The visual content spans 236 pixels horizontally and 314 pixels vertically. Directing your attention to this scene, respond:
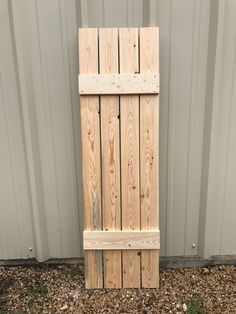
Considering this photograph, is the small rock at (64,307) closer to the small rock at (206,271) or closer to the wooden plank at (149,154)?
the wooden plank at (149,154)

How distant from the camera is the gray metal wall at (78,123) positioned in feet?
6.96

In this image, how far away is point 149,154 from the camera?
85.8 inches

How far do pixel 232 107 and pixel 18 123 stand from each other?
5.04 ft

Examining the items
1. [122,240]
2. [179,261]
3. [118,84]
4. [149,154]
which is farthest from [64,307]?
[118,84]

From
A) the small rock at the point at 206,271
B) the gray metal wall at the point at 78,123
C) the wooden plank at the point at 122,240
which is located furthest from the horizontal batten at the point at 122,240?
the small rock at the point at 206,271

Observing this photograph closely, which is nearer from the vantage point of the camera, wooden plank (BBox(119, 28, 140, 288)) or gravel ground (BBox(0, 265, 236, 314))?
wooden plank (BBox(119, 28, 140, 288))

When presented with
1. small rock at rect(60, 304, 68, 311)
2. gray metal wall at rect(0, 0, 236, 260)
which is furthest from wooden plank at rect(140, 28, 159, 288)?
small rock at rect(60, 304, 68, 311)

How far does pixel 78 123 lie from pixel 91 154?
0.91ft

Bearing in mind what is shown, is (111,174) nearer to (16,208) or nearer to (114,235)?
(114,235)

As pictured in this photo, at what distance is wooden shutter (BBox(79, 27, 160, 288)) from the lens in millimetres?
2064

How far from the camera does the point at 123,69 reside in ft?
6.82

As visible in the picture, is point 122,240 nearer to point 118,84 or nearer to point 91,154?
point 91,154

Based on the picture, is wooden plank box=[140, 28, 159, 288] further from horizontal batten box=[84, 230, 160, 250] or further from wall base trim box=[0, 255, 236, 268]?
wall base trim box=[0, 255, 236, 268]

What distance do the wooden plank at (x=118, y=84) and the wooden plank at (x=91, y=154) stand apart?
50 mm
